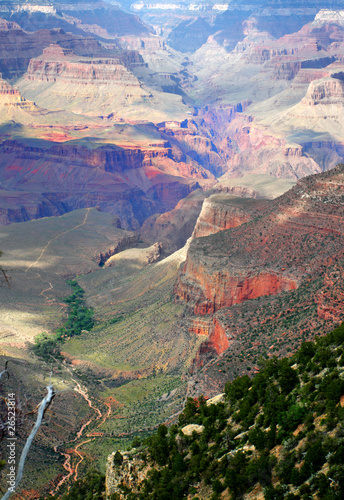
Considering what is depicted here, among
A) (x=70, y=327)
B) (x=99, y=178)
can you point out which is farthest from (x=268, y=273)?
(x=99, y=178)

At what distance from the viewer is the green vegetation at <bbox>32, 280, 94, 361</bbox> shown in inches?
2677

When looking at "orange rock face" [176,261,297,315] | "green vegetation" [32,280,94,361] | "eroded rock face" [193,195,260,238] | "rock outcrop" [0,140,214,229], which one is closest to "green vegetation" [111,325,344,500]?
"orange rock face" [176,261,297,315]

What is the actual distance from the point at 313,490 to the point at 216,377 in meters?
23.8

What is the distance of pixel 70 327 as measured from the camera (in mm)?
78562

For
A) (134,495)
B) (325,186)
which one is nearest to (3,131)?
(325,186)

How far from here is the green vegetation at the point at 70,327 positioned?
6800 cm

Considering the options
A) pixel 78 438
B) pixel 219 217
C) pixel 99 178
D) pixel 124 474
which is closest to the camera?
pixel 124 474

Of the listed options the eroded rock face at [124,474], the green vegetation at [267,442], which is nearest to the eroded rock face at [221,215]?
the green vegetation at [267,442]

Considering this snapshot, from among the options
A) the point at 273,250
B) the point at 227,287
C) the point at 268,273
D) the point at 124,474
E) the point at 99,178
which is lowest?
the point at 99,178

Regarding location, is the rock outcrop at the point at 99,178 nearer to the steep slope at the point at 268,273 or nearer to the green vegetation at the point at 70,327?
the green vegetation at the point at 70,327

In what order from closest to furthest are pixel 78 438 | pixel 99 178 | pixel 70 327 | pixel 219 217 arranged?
pixel 78 438, pixel 70 327, pixel 219 217, pixel 99 178

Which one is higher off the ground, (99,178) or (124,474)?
(124,474)

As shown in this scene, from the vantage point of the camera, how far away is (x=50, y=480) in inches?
1629

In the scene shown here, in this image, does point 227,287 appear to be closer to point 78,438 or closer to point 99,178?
point 78,438
